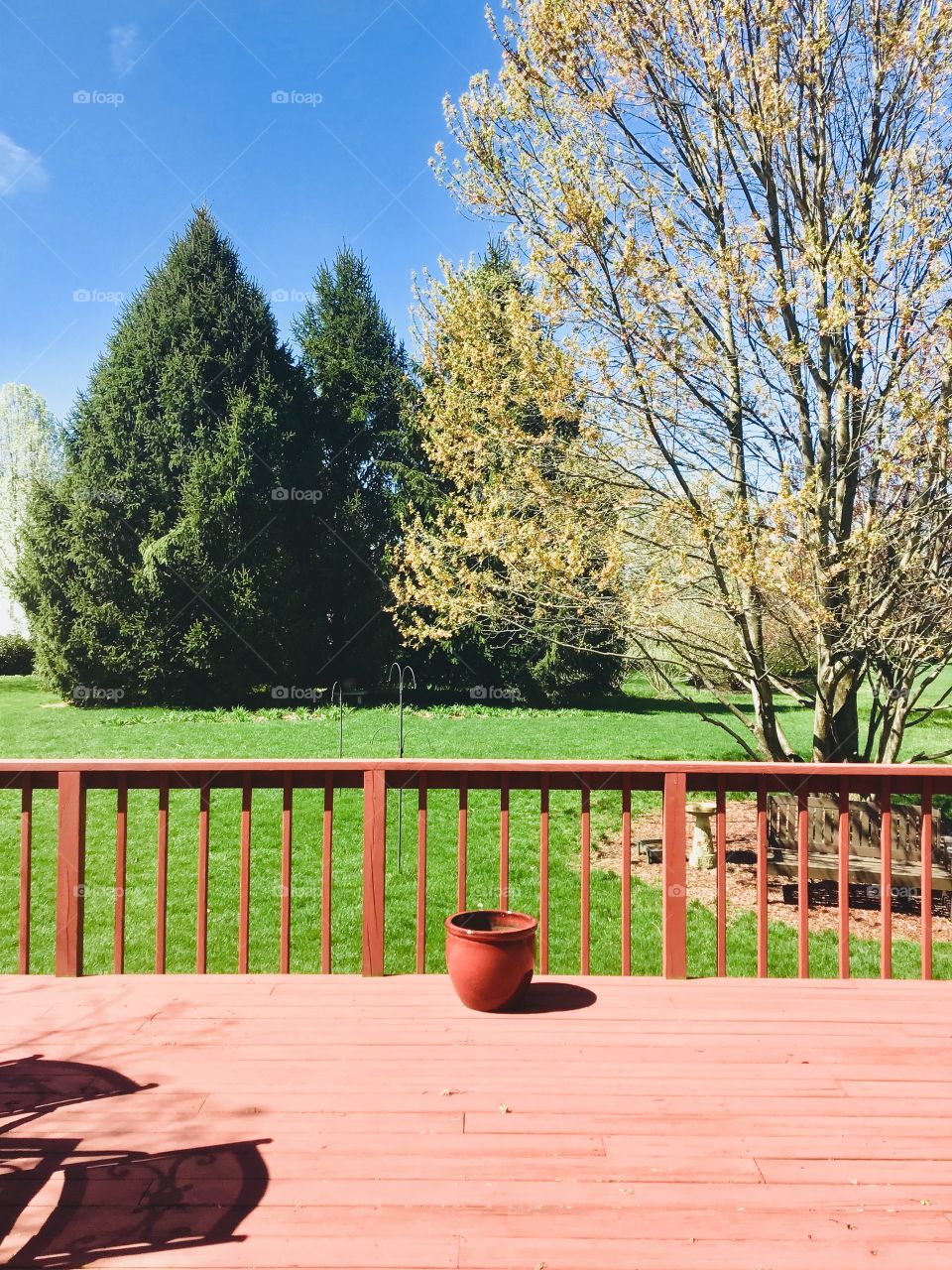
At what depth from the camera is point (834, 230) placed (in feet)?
19.3

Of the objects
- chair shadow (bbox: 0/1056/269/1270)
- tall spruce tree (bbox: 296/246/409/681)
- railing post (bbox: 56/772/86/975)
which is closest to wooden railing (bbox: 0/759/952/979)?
railing post (bbox: 56/772/86/975)

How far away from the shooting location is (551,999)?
317cm

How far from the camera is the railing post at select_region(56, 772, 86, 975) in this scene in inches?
130

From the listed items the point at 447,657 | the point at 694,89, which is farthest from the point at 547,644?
the point at 694,89

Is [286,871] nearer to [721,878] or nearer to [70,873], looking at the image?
[70,873]

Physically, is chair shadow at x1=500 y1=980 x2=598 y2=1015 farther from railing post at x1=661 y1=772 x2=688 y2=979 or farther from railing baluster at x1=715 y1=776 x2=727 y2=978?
railing baluster at x1=715 y1=776 x2=727 y2=978

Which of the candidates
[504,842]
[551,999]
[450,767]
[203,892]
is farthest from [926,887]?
[203,892]

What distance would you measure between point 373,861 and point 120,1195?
4.91ft

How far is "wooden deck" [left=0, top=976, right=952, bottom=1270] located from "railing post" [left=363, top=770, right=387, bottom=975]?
0.16m

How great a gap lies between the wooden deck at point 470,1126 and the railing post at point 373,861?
0.16 meters

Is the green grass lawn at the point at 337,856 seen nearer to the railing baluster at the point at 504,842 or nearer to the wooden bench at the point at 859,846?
the wooden bench at the point at 859,846

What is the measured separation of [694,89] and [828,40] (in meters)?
0.95

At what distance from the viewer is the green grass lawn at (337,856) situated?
17.9 feet

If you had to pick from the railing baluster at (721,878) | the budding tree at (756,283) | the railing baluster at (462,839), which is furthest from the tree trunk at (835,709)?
the railing baluster at (462,839)
